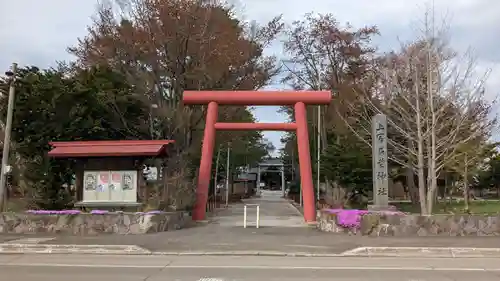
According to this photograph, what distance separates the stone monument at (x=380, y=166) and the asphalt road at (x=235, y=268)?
7092 mm

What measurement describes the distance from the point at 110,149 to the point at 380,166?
1121 cm

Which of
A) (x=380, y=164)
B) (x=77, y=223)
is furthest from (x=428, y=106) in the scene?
(x=77, y=223)

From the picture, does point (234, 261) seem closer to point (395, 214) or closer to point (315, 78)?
point (395, 214)

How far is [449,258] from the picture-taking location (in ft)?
47.8

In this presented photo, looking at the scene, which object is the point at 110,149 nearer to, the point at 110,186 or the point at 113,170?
the point at 113,170

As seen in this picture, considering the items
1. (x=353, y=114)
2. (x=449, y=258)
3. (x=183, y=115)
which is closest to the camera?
(x=449, y=258)

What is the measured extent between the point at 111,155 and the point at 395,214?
38.5ft

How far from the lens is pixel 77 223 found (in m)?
19.8

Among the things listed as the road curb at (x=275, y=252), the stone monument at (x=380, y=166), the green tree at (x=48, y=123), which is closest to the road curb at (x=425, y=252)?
the road curb at (x=275, y=252)

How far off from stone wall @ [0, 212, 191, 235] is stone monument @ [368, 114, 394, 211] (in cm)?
879

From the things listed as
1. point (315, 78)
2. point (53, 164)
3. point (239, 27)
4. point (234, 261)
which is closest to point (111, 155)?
point (53, 164)

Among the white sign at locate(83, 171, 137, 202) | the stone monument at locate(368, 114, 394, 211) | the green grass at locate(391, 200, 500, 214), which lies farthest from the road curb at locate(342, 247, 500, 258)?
the white sign at locate(83, 171, 137, 202)

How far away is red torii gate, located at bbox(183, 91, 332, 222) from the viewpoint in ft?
87.0

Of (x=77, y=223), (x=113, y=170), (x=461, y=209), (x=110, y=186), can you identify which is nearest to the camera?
(x=77, y=223)
